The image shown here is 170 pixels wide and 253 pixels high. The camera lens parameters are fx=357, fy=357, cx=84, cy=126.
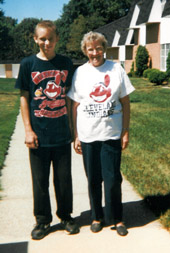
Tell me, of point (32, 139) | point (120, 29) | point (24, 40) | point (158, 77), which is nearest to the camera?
point (32, 139)

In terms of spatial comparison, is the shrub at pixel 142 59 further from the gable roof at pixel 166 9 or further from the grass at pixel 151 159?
the grass at pixel 151 159

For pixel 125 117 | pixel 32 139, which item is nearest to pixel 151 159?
pixel 125 117

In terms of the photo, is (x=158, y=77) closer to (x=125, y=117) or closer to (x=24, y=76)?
(x=125, y=117)

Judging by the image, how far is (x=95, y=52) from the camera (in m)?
3.31

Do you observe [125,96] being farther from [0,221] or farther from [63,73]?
[0,221]

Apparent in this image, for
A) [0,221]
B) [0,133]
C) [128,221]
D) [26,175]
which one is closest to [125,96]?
[128,221]

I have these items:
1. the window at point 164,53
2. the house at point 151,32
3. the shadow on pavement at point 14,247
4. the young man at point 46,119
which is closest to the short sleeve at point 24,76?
the young man at point 46,119

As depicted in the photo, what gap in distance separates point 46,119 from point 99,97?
1.77 ft

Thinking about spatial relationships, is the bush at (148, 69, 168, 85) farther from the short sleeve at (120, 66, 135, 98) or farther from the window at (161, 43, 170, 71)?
the short sleeve at (120, 66, 135, 98)

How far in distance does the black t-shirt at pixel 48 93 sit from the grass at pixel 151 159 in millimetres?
1510

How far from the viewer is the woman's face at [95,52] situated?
3311 mm

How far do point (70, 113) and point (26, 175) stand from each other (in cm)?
242

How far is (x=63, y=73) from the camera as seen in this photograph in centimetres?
335

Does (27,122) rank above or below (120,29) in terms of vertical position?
below
